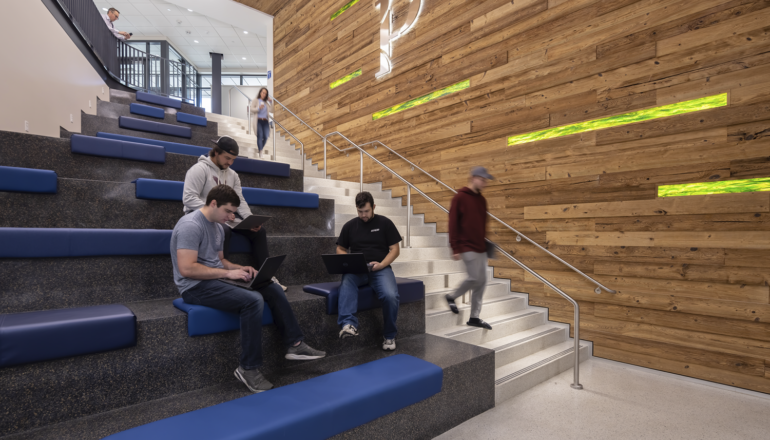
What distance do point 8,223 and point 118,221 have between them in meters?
0.51

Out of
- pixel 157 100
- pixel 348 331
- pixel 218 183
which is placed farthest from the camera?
pixel 157 100

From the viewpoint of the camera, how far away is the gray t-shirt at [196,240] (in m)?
2.00

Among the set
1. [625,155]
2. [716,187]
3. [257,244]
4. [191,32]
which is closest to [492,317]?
[625,155]

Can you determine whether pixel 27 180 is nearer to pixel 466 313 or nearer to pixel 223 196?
pixel 223 196

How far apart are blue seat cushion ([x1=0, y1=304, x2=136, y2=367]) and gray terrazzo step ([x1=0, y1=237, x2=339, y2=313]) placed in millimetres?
187

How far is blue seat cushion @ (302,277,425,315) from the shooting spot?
2451mm

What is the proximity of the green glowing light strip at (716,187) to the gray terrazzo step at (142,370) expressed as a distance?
2747mm

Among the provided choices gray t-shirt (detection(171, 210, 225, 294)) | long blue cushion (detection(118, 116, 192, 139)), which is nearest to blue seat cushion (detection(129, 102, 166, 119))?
long blue cushion (detection(118, 116, 192, 139))

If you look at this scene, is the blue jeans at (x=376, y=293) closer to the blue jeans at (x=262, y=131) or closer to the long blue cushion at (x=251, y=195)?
the long blue cushion at (x=251, y=195)

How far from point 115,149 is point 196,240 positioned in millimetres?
1681

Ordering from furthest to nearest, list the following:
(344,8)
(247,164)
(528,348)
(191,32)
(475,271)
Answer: (191,32), (344,8), (247,164), (528,348), (475,271)

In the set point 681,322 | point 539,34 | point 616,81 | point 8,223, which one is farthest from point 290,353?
point 539,34

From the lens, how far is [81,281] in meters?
2.11

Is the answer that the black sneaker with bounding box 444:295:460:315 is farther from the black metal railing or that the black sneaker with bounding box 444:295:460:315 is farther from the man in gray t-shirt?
the black metal railing
